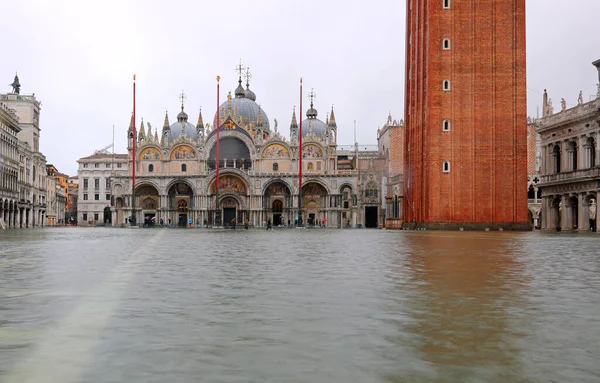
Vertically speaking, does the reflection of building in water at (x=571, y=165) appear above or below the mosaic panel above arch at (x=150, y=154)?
below

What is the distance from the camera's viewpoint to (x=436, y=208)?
46781 mm

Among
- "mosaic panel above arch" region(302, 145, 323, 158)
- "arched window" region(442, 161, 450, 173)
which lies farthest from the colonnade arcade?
"arched window" region(442, 161, 450, 173)

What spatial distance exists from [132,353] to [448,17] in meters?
47.0

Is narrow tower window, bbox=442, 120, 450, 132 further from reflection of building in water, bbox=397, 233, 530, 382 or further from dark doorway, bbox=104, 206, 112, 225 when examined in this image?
dark doorway, bbox=104, 206, 112, 225

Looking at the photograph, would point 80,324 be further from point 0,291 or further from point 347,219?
point 347,219

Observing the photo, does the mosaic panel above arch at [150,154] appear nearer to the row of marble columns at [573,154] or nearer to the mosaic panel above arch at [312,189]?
the mosaic panel above arch at [312,189]

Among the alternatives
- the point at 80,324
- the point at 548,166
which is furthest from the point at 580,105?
the point at 80,324

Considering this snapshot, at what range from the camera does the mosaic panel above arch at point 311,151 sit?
3049 inches

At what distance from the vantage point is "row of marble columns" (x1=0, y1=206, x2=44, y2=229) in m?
62.7

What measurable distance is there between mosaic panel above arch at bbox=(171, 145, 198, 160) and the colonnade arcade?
18.3m

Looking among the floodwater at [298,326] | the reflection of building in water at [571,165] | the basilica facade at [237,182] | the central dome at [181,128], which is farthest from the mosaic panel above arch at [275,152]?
the floodwater at [298,326]

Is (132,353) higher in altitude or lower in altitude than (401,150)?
lower

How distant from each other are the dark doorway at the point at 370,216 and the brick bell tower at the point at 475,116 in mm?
36675

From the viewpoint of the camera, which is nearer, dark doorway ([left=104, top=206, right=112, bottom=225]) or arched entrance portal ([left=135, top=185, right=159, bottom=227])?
arched entrance portal ([left=135, top=185, right=159, bottom=227])
